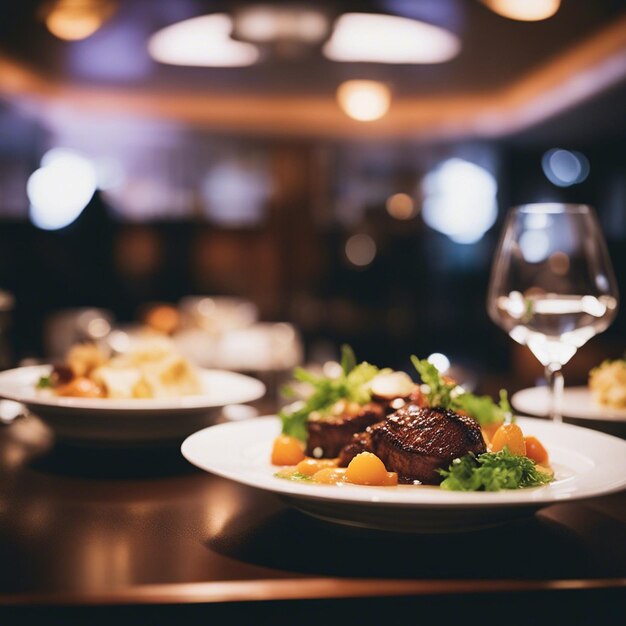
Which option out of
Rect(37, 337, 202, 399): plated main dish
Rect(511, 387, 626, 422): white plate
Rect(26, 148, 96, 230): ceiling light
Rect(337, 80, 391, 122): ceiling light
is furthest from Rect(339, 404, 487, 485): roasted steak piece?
Rect(26, 148, 96, 230): ceiling light

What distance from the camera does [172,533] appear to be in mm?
1146

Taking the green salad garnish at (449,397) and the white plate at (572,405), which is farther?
the white plate at (572,405)

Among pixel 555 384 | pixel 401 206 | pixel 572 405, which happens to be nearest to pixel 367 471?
pixel 555 384

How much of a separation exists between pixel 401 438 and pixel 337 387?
0.42 m

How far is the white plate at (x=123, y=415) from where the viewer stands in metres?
1.53

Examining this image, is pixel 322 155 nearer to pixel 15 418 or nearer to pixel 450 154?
pixel 450 154

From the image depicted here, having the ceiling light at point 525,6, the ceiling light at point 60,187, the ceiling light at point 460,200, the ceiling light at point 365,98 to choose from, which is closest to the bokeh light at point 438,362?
the ceiling light at point 525,6

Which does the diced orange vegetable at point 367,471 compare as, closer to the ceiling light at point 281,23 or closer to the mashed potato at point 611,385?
the mashed potato at point 611,385

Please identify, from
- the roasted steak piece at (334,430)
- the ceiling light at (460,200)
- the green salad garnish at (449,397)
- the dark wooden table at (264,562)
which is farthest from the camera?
the ceiling light at (460,200)

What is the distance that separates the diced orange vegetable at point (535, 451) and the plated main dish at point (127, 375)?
2.73 ft

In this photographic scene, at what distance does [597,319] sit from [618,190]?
588 inches

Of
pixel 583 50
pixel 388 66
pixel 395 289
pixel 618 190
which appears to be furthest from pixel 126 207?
pixel 618 190

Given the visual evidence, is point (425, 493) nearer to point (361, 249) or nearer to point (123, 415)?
point (123, 415)

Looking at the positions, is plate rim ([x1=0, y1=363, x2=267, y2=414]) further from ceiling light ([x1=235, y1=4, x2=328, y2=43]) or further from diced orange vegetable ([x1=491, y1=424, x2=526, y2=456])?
ceiling light ([x1=235, y1=4, x2=328, y2=43])
